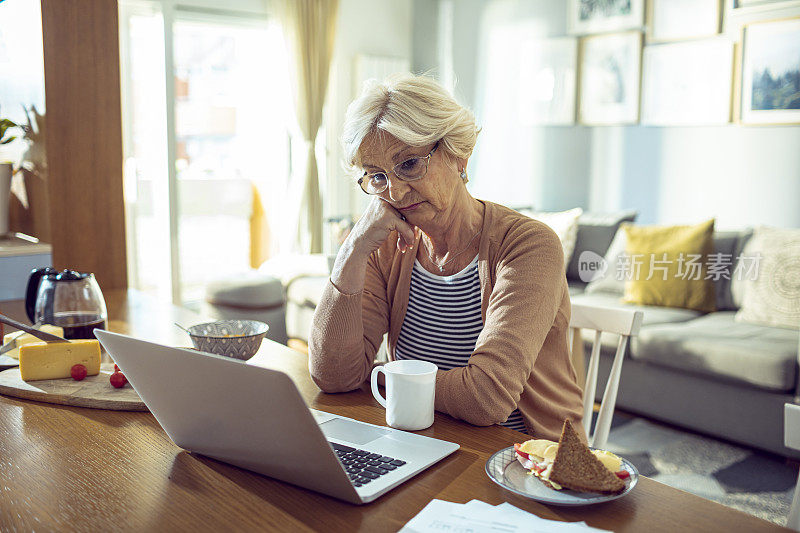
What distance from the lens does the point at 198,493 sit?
0.84 meters

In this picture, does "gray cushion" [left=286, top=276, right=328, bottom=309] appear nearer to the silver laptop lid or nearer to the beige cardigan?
the beige cardigan

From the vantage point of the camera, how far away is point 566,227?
400 centimetres

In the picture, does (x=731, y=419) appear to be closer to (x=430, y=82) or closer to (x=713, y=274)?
(x=713, y=274)

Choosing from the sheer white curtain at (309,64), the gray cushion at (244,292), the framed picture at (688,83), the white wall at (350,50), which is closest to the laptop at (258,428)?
the gray cushion at (244,292)

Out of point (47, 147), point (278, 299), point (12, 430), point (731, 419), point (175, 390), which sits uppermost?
point (47, 147)

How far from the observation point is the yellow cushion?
11.2ft

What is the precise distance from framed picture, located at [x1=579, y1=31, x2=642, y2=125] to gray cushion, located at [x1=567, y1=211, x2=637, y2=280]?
2.02 ft

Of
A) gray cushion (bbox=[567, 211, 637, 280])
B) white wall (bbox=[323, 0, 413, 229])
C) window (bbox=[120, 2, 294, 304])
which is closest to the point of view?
gray cushion (bbox=[567, 211, 637, 280])

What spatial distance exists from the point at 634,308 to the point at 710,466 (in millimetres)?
982

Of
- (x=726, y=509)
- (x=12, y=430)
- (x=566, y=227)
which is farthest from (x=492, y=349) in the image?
(x=566, y=227)

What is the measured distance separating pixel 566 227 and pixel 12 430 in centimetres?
335

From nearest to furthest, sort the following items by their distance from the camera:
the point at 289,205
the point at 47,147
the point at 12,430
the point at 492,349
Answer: the point at 12,430 < the point at 492,349 < the point at 47,147 < the point at 289,205

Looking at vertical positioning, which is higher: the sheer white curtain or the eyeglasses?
the sheer white curtain

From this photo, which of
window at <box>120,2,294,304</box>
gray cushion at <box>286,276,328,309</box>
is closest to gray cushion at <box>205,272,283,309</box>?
gray cushion at <box>286,276,328,309</box>
